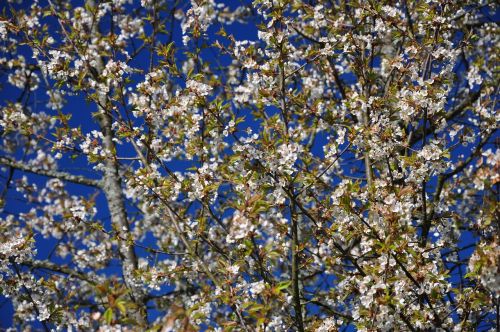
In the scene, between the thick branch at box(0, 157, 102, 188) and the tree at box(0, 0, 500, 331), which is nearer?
the tree at box(0, 0, 500, 331)

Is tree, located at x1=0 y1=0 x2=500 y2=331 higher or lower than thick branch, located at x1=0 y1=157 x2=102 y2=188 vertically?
lower

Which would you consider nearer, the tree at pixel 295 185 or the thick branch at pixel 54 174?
the tree at pixel 295 185

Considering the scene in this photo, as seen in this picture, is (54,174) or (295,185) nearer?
(295,185)

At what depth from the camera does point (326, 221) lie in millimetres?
3484

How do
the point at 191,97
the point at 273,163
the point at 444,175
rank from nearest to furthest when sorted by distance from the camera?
1. the point at 273,163
2. the point at 191,97
3. the point at 444,175

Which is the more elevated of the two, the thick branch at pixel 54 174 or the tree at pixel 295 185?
the thick branch at pixel 54 174

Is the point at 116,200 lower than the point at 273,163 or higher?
higher

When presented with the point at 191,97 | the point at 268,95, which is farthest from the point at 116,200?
the point at 268,95

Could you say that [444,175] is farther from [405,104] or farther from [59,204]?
[59,204]

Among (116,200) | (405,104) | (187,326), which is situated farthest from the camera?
(116,200)

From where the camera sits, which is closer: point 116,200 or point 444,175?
point 444,175

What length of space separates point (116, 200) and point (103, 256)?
0.77 metres

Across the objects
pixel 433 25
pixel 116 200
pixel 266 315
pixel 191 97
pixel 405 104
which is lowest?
pixel 266 315

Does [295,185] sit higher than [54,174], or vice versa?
[54,174]
